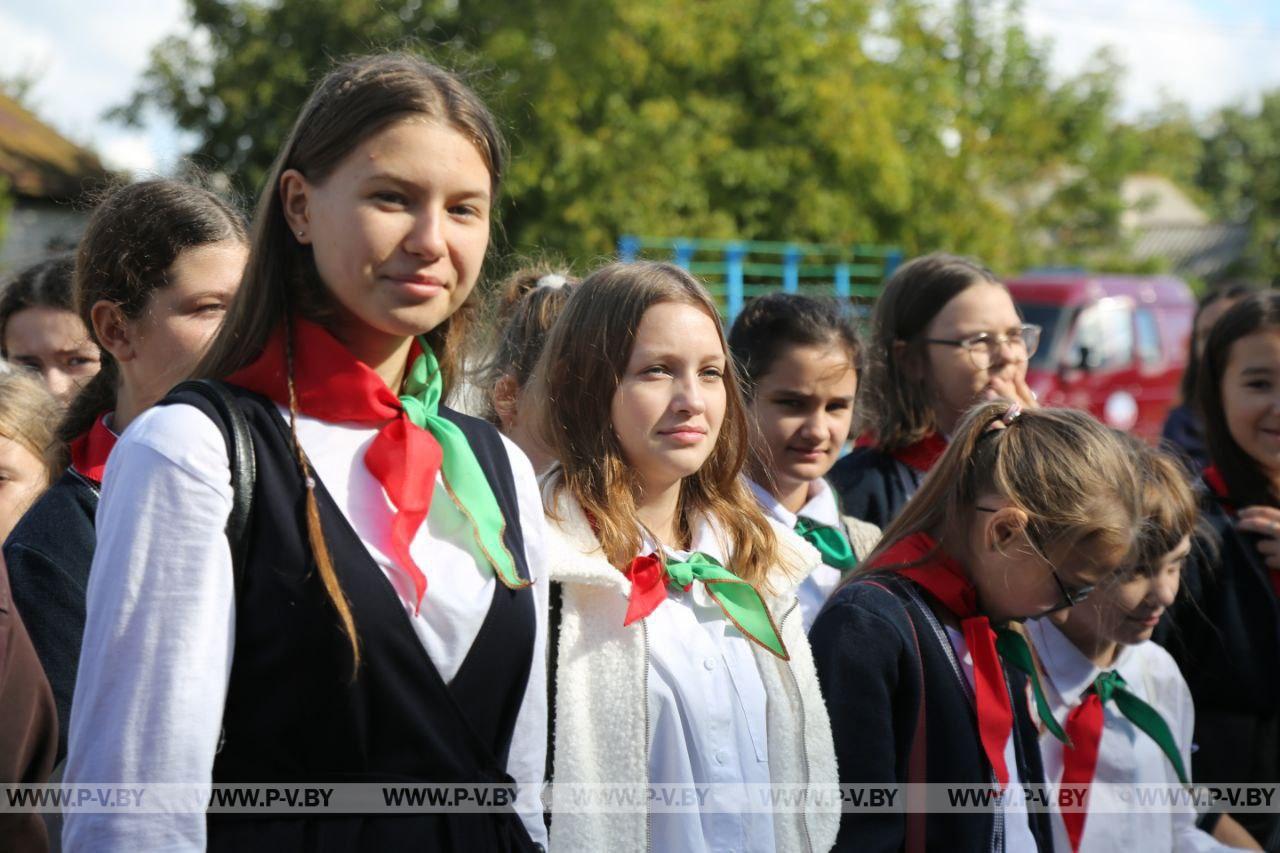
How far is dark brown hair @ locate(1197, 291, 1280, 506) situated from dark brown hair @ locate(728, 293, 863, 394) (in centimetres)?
125

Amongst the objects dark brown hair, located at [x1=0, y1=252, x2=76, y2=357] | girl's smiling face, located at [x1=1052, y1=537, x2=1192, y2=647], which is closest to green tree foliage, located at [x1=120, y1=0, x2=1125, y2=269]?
dark brown hair, located at [x1=0, y1=252, x2=76, y2=357]

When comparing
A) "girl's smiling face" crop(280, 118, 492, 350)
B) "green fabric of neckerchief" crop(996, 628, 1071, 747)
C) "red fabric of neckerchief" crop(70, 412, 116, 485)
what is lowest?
"green fabric of neckerchief" crop(996, 628, 1071, 747)

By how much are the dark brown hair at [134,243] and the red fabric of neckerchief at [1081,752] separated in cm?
214

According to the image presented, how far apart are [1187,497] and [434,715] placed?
7.41 feet

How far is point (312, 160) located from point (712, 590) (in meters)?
1.13

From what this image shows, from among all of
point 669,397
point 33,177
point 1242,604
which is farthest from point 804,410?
point 33,177

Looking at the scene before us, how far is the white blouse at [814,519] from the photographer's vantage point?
3.17 metres

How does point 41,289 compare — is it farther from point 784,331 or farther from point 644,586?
point 644,586

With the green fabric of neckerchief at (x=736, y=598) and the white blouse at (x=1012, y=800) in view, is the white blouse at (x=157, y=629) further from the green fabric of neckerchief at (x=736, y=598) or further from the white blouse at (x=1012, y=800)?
the white blouse at (x=1012, y=800)

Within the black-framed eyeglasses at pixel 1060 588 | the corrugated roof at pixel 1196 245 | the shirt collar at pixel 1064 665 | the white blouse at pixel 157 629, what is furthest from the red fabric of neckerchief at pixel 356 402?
the corrugated roof at pixel 1196 245

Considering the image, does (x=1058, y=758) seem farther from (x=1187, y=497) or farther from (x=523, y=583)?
(x=523, y=583)

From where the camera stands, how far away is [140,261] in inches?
103

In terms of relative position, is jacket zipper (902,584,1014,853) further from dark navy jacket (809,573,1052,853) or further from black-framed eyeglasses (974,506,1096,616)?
black-framed eyeglasses (974,506,1096,616)

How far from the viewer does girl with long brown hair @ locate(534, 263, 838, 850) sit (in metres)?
2.36
